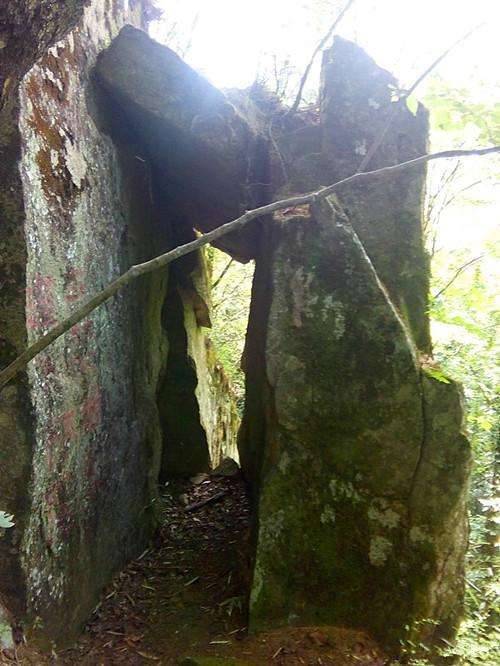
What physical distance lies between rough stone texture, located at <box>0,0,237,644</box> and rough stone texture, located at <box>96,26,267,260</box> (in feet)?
0.62

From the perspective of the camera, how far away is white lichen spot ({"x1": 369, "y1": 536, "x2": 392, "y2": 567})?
164 inches

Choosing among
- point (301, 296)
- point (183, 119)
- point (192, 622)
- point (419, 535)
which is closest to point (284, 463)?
point (419, 535)

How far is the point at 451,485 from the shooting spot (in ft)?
13.6

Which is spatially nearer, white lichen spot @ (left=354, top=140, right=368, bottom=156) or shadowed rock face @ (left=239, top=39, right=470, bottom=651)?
shadowed rock face @ (left=239, top=39, right=470, bottom=651)

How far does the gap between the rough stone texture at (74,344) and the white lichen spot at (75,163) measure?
1cm

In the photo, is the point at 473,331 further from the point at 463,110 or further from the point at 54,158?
the point at 54,158

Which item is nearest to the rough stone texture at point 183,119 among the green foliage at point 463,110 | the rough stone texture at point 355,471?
the rough stone texture at point 355,471

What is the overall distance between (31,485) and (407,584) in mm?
2645

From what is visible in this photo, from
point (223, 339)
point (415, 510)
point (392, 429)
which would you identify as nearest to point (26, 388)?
point (392, 429)

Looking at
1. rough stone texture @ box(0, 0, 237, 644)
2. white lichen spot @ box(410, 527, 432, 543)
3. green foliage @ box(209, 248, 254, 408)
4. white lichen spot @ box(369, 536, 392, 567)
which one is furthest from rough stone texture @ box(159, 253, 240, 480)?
green foliage @ box(209, 248, 254, 408)

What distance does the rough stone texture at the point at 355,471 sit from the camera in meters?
4.14

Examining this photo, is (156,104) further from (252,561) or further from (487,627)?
(487,627)

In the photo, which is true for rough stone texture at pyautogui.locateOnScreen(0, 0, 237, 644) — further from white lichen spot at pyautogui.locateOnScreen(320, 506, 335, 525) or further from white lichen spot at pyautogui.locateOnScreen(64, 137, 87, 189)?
white lichen spot at pyautogui.locateOnScreen(320, 506, 335, 525)

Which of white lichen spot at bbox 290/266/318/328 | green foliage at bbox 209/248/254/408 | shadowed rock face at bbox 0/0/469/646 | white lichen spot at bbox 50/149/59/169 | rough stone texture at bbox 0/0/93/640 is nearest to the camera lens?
rough stone texture at bbox 0/0/93/640
